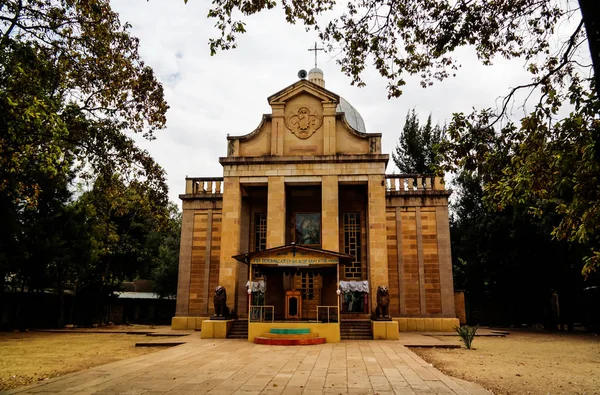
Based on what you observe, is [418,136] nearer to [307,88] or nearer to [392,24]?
[307,88]

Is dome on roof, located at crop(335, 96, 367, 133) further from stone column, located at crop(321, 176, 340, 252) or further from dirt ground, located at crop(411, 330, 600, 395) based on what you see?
dirt ground, located at crop(411, 330, 600, 395)

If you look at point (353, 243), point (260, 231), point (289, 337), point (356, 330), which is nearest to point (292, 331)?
point (289, 337)

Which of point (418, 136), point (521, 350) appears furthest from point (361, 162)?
point (418, 136)

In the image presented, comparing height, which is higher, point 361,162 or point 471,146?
point 361,162

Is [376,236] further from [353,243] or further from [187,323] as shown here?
[187,323]

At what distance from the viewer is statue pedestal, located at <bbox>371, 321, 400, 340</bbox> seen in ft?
57.5

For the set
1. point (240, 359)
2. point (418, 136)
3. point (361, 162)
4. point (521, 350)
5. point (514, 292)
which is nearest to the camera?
point (240, 359)

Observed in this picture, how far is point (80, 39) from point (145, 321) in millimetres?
27493

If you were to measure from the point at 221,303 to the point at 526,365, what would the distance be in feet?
38.2

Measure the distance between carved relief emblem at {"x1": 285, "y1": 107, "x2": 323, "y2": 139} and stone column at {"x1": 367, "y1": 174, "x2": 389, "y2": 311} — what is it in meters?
3.74

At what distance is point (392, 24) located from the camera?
8164 millimetres

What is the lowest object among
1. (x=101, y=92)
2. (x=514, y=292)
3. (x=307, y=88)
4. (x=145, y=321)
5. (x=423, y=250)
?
(x=145, y=321)

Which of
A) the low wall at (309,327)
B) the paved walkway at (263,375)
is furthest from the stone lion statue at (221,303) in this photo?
the paved walkway at (263,375)

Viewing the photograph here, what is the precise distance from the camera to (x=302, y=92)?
866 inches
